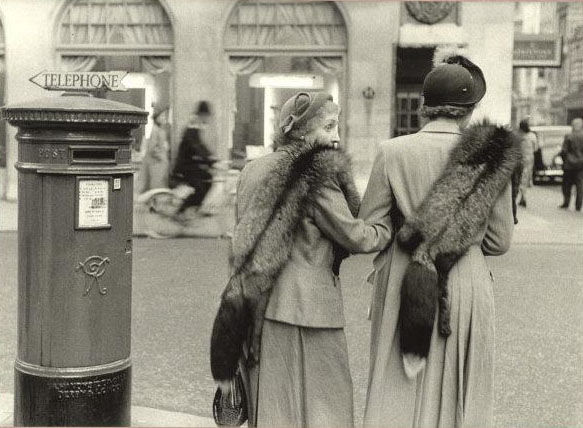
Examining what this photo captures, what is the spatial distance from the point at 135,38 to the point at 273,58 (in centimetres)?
246

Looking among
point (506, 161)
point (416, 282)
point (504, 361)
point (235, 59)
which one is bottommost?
point (504, 361)

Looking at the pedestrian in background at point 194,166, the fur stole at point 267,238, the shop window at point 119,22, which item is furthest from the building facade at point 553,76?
the fur stole at point 267,238

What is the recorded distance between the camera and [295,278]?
3.92 meters

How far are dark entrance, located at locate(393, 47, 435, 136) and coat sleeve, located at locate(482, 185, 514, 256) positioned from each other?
540 inches

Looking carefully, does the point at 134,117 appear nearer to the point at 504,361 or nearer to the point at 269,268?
the point at 269,268

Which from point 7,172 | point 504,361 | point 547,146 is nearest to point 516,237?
point 504,361

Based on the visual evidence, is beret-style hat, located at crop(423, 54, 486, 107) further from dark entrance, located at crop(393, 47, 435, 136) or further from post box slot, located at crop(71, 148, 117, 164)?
dark entrance, located at crop(393, 47, 435, 136)

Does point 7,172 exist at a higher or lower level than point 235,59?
lower

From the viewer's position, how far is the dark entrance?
17.5 metres

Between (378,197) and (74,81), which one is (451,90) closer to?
(378,197)

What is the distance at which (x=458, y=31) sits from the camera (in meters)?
17.3

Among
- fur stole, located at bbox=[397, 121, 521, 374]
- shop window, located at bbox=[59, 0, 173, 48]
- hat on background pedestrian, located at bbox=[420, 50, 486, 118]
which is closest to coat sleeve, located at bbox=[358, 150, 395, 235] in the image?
fur stole, located at bbox=[397, 121, 521, 374]

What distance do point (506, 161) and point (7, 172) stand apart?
15.1m

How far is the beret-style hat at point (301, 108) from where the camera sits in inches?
155
